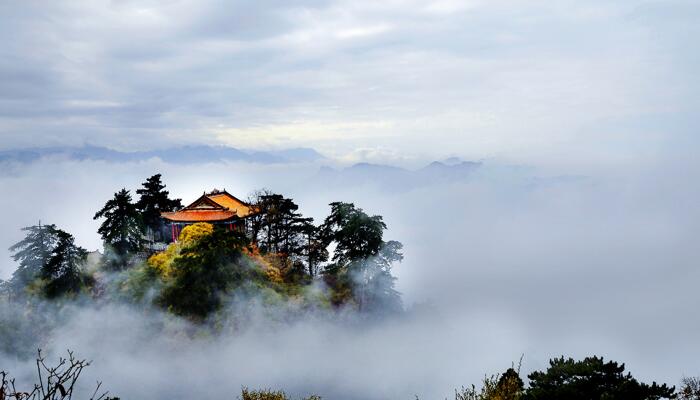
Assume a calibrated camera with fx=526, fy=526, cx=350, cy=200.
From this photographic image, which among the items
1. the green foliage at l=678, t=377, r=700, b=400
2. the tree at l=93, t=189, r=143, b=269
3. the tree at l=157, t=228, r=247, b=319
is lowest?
the green foliage at l=678, t=377, r=700, b=400

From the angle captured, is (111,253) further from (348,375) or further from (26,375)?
(348,375)

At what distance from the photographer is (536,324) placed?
493 feet

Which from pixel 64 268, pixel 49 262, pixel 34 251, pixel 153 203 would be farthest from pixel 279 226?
pixel 34 251

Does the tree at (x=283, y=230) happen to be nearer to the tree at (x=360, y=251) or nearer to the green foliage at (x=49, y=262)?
the tree at (x=360, y=251)

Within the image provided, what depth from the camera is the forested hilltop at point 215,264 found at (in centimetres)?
5197

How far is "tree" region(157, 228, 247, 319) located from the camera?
165 feet

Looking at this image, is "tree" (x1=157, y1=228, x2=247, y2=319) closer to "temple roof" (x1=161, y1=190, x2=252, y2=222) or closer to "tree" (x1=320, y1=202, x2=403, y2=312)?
"temple roof" (x1=161, y1=190, x2=252, y2=222)

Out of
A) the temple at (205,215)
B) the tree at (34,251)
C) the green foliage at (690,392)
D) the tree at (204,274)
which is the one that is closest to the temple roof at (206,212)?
the temple at (205,215)

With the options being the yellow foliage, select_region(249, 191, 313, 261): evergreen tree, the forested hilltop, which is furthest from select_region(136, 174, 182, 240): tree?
select_region(249, 191, 313, 261): evergreen tree

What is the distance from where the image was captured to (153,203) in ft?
201

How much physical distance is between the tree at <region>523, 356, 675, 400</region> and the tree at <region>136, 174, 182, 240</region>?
48725 mm

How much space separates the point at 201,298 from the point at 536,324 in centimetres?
12183

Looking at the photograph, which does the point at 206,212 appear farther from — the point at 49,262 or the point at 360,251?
the point at 360,251

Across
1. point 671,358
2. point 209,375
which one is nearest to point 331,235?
point 209,375
